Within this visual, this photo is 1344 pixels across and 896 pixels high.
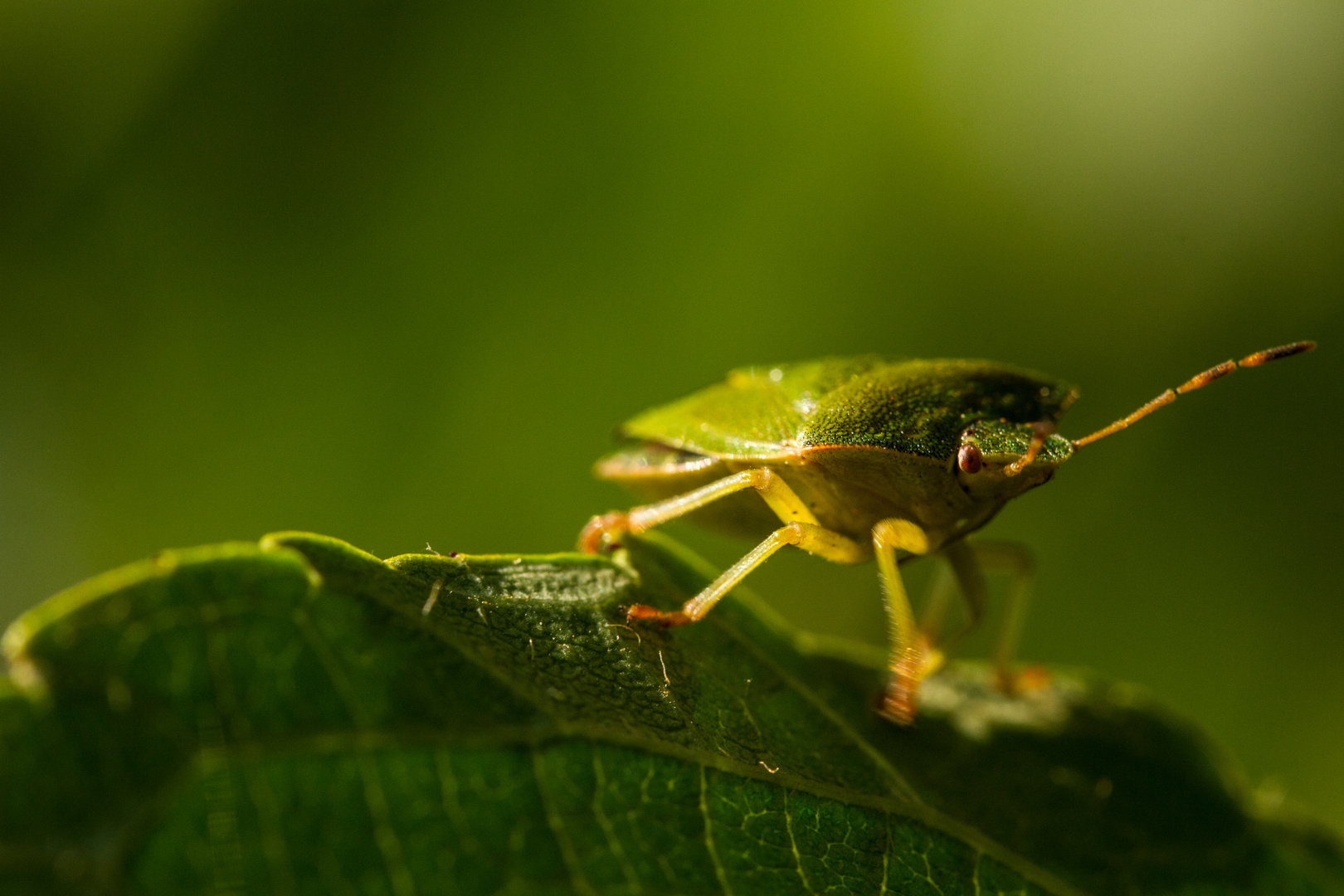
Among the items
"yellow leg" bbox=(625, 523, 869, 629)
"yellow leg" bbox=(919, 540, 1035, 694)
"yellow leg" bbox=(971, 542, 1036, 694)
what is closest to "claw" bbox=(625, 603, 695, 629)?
"yellow leg" bbox=(625, 523, 869, 629)

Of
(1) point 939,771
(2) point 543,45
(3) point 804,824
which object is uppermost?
(2) point 543,45

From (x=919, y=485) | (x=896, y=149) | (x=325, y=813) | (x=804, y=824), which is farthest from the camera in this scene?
(x=896, y=149)

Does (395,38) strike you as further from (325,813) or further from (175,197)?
(325,813)

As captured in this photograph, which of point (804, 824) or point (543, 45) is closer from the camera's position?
point (804, 824)

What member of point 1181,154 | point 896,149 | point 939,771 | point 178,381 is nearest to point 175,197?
point 178,381

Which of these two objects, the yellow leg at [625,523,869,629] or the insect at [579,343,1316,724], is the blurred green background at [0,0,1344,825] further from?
the yellow leg at [625,523,869,629]

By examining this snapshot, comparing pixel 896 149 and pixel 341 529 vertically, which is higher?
pixel 896 149
